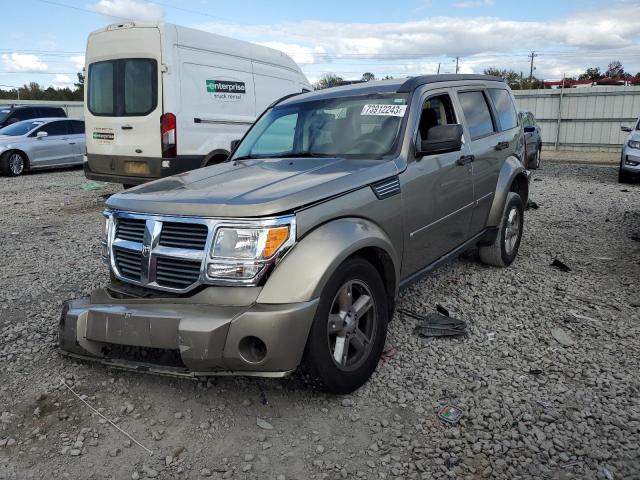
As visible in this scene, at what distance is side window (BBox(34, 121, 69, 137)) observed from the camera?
15112 millimetres

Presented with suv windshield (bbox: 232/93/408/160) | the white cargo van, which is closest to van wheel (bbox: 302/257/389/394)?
suv windshield (bbox: 232/93/408/160)

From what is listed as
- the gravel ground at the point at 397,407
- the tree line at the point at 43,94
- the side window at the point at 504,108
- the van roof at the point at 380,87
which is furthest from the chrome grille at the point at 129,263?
the tree line at the point at 43,94

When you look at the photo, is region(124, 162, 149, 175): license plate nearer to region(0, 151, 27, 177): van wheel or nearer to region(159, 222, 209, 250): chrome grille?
region(159, 222, 209, 250): chrome grille

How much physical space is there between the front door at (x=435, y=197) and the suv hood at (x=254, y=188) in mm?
320

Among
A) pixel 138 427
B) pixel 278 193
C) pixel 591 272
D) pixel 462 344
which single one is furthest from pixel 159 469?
pixel 591 272

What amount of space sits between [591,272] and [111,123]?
715 cm

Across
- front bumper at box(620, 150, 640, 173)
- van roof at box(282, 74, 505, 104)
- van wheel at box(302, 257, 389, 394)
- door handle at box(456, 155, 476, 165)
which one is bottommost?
van wheel at box(302, 257, 389, 394)

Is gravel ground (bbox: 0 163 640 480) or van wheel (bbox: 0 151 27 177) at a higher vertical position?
van wheel (bbox: 0 151 27 177)

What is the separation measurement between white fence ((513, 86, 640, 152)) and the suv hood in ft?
68.4

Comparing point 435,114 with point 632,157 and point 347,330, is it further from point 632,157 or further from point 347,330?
point 632,157

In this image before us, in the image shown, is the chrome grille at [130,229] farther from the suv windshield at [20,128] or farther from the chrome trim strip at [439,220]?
the suv windshield at [20,128]

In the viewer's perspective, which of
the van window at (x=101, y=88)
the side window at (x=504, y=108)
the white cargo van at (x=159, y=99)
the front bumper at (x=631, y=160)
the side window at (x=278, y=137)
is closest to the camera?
the side window at (x=278, y=137)

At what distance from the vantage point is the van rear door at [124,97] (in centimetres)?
811

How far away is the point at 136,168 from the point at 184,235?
19.4 feet
